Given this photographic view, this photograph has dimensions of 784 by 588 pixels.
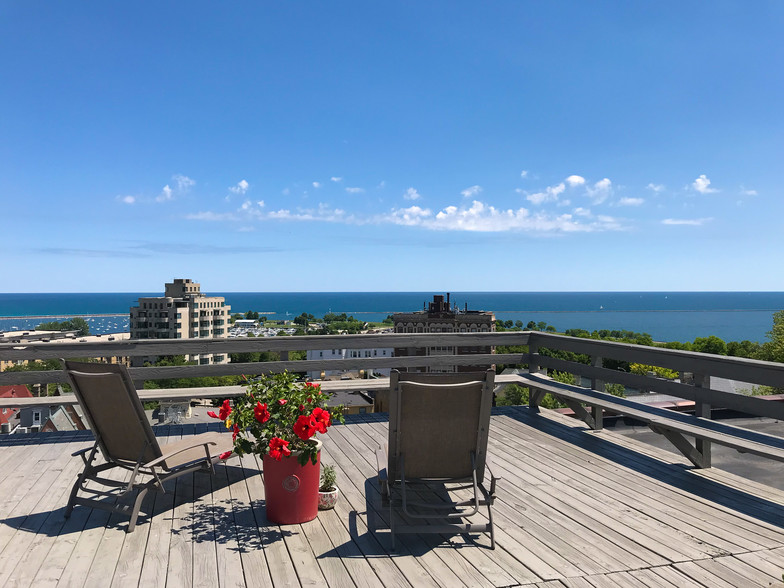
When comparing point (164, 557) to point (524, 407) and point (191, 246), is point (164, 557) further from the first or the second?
point (191, 246)

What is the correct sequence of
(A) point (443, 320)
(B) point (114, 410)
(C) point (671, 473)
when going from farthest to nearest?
(A) point (443, 320)
(C) point (671, 473)
(B) point (114, 410)

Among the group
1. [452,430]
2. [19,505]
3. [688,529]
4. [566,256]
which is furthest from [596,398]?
[566,256]

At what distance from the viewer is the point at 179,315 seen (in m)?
70.2

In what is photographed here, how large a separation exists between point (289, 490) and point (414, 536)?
788 millimetres

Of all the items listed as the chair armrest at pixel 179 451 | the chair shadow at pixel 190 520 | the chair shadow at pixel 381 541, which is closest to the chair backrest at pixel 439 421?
the chair shadow at pixel 381 541

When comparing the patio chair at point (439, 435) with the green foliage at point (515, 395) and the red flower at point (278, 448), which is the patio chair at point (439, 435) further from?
the green foliage at point (515, 395)

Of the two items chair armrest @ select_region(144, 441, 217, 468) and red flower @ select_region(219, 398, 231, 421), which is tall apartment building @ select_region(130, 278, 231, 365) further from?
red flower @ select_region(219, 398, 231, 421)

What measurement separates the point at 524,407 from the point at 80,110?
819 inches

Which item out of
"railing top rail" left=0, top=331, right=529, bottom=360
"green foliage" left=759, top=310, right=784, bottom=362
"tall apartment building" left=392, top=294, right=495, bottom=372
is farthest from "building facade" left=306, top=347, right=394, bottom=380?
"green foliage" left=759, top=310, right=784, bottom=362

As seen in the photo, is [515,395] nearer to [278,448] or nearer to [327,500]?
[327,500]

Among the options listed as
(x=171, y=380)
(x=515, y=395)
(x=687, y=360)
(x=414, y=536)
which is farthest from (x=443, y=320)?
(x=414, y=536)

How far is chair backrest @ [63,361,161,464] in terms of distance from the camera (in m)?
3.02

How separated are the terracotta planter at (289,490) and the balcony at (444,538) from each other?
0.08 m

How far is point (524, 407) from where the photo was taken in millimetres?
6664
